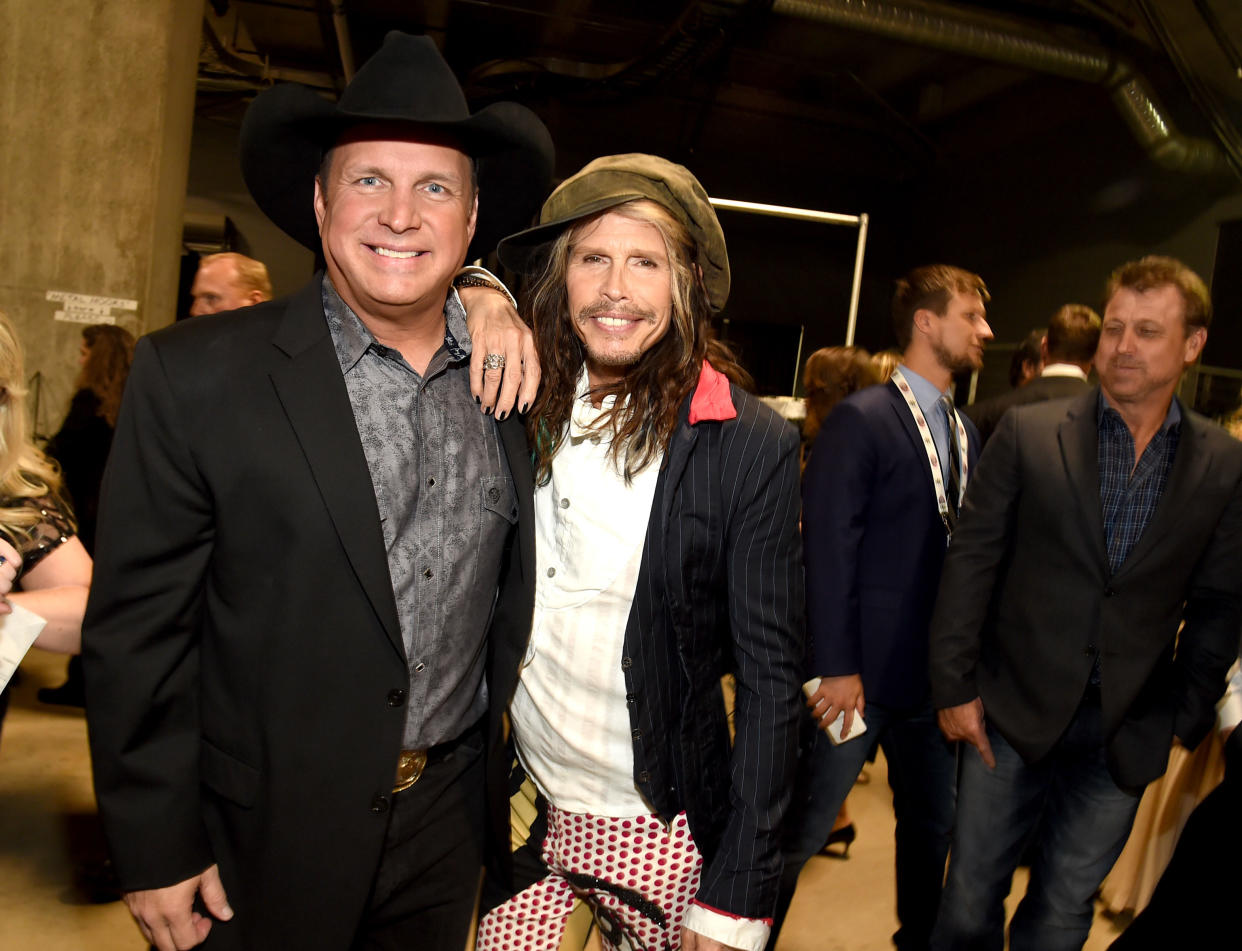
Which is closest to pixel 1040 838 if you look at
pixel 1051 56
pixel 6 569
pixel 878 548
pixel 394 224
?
pixel 878 548

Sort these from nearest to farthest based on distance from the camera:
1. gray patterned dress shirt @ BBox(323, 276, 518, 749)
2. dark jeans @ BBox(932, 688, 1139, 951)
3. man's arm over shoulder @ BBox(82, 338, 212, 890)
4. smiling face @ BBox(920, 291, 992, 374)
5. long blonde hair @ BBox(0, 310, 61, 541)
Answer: man's arm over shoulder @ BBox(82, 338, 212, 890) < gray patterned dress shirt @ BBox(323, 276, 518, 749) < long blonde hair @ BBox(0, 310, 61, 541) < dark jeans @ BBox(932, 688, 1139, 951) < smiling face @ BBox(920, 291, 992, 374)

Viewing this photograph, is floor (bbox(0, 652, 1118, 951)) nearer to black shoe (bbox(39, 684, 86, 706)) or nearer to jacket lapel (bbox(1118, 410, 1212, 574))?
black shoe (bbox(39, 684, 86, 706))

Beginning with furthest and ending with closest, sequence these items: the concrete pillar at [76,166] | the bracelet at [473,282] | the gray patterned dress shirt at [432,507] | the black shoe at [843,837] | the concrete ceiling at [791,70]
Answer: the concrete ceiling at [791,70], the concrete pillar at [76,166], the black shoe at [843,837], the bracelet at [473,282], the gray patterned dress shirt at [432,507]

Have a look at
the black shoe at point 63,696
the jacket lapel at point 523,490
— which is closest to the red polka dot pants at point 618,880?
the jacket lapel at point 523,490

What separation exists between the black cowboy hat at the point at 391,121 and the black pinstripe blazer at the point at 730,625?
56cm

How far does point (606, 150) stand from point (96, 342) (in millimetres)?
8016

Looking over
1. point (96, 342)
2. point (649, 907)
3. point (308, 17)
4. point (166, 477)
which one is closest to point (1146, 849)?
point (649, 907)

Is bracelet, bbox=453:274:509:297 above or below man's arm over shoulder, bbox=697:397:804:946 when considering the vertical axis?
above

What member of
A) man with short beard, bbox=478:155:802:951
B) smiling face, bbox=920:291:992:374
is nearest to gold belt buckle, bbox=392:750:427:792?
man with short beard, bbox=478:155:802:951

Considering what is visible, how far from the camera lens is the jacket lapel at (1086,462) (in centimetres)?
222

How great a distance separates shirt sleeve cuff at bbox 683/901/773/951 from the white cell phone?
3.68ft

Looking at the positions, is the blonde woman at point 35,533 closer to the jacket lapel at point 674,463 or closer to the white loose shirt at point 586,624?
the white loose shirt at point 586,624

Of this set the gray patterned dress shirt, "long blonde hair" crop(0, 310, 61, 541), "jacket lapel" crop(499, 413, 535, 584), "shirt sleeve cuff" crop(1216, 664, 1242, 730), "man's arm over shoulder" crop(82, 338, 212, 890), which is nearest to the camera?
"man's arm over shoulder" crop(82, 338, 212, 890)

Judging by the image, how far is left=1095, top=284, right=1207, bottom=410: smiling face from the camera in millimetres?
2275
